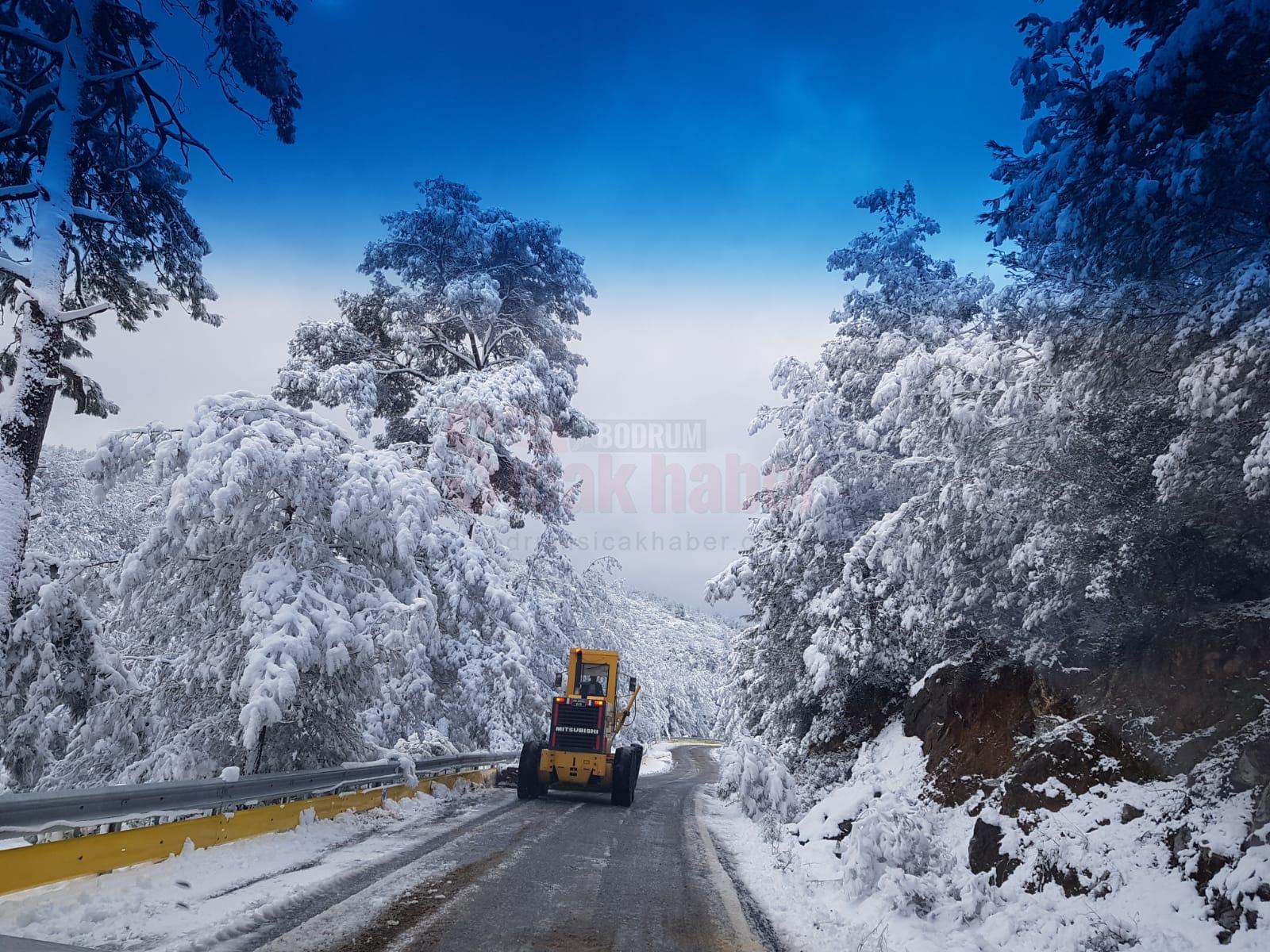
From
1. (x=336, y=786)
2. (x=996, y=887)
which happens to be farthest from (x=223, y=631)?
(x=996, y=887)

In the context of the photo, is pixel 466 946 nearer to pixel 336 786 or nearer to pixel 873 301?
pixel 336 786

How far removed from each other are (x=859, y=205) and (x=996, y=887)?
13.8 m

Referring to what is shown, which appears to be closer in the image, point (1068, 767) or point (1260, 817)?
point (1260, 817)

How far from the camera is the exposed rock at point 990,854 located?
6051 mm

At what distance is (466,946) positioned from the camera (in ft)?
15.4

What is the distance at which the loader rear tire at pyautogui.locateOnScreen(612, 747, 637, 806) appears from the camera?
14.4 metres

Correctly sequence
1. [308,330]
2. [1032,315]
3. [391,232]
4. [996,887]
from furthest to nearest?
[391,232] → [308,330] → [1032,315] → [996,887]

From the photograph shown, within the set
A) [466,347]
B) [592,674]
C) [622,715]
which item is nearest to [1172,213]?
[592,674]

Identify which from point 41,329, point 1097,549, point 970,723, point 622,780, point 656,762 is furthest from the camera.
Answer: point 656,762

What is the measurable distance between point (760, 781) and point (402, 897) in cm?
781

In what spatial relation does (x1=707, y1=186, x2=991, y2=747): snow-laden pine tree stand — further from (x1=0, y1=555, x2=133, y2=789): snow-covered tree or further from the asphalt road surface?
(x1=0, y1=555, x2=133, y2=789): snow-covered tree

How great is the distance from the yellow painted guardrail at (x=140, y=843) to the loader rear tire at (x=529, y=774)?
5141 millimetres

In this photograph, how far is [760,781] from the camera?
482 inches

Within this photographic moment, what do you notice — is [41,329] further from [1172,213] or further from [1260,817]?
[1260,817]
